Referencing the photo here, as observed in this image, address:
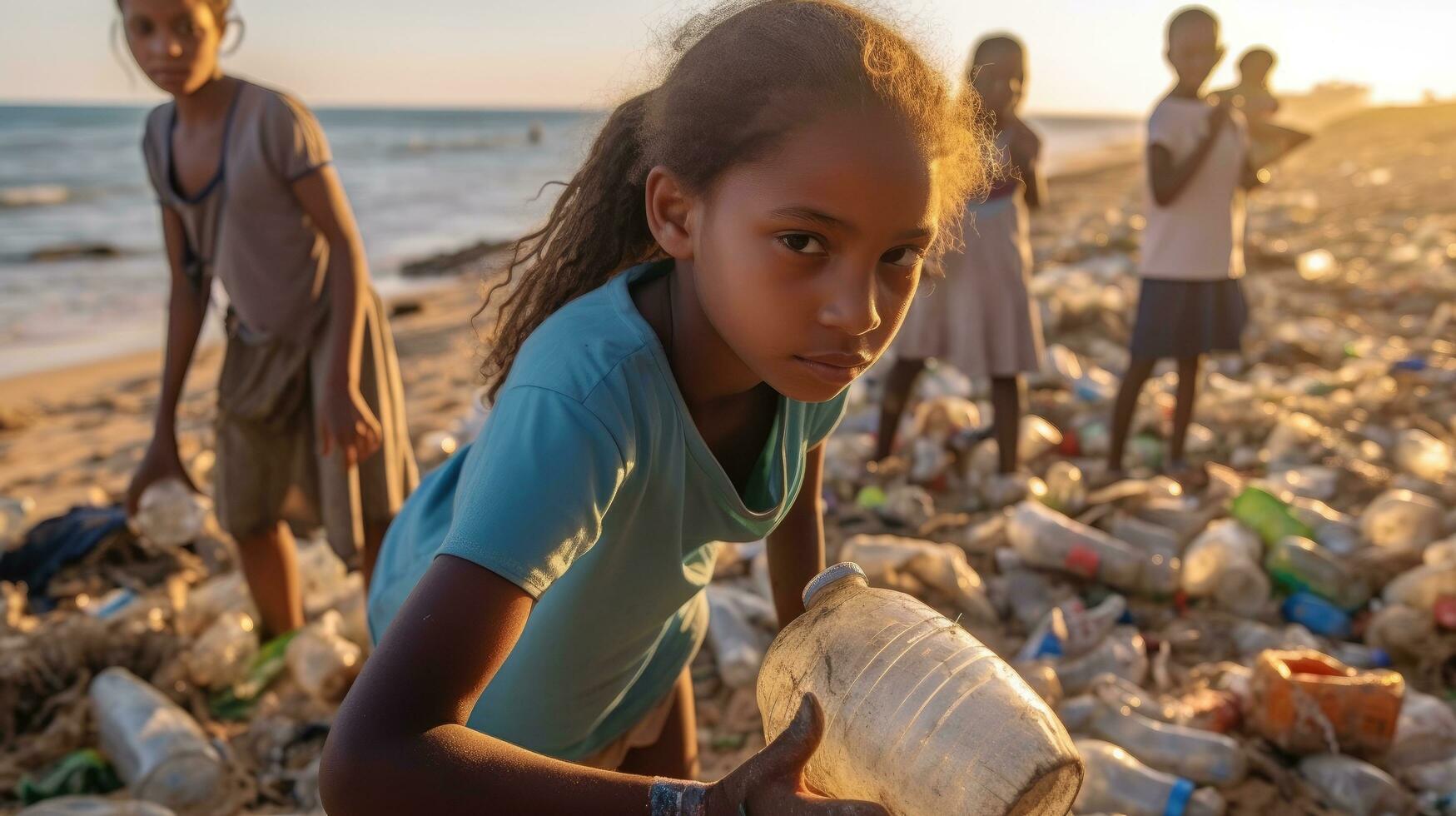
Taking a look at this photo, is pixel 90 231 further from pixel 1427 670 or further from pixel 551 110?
pixel 551 110

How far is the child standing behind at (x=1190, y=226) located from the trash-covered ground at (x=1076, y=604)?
0.52 meters

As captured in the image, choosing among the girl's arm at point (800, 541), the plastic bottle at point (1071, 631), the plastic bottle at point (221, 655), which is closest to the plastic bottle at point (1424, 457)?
the plastic bottle at point (1071, 631)

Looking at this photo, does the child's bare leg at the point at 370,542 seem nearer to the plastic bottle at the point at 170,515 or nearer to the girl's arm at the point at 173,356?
the girl's arm at the point at 173,356

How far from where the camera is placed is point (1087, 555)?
3348 mm

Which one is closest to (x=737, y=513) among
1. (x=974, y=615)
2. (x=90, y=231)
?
(x=974, y=615)

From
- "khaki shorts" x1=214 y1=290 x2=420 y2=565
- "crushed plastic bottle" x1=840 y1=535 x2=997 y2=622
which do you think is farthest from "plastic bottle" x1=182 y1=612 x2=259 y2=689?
"crushed plastic bottle" x1=840 y1=535 x2=997 y2=622

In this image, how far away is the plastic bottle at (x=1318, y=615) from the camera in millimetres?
3053

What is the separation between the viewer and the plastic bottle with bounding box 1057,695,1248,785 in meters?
2.35

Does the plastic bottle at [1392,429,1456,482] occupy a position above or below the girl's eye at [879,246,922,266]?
below

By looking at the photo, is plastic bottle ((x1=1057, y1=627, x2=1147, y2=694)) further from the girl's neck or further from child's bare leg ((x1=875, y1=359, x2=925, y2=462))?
the girl's neck

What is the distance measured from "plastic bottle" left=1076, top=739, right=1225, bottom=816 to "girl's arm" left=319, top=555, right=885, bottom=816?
1505 millimetres

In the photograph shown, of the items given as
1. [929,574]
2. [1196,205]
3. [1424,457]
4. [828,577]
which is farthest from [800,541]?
[1424,457]

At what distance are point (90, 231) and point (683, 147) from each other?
14436 millimetres

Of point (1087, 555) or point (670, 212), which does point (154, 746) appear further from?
point (1087, 555)
